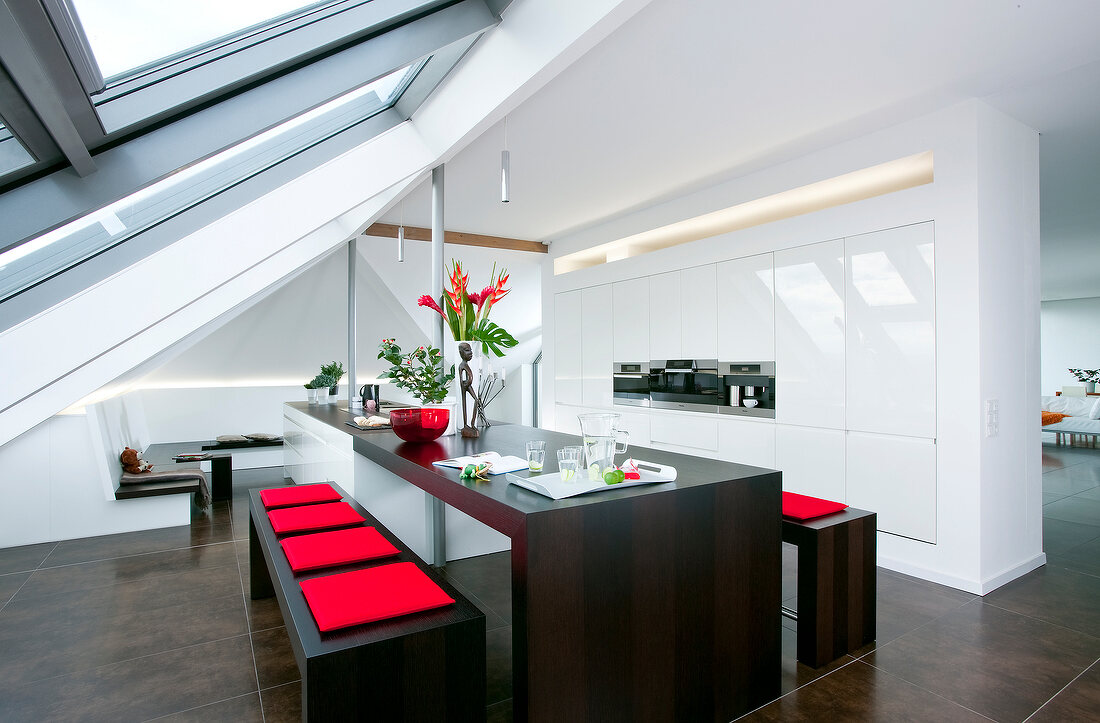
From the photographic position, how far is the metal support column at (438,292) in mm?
3621

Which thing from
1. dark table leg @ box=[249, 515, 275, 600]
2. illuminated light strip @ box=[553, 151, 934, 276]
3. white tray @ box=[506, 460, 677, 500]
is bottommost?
dark table leg @ box=[249, 515, 275, 600]

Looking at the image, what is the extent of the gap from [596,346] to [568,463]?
4.55 metres

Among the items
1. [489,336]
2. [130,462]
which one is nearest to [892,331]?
[489,336]

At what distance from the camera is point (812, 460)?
4168mm

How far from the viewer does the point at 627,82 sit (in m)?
3.10

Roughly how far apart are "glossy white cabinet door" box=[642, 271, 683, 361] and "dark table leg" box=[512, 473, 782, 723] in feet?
10.8

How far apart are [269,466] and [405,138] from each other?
5.34 meters

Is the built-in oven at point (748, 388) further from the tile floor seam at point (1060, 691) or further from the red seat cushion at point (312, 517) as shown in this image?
the red seat cushion at point (312, 517)

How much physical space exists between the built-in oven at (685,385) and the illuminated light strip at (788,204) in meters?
1.24

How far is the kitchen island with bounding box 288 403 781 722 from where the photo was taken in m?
1.59

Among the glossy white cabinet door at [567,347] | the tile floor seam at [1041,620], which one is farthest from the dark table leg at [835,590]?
the glossy white cabinet door at [567,347]

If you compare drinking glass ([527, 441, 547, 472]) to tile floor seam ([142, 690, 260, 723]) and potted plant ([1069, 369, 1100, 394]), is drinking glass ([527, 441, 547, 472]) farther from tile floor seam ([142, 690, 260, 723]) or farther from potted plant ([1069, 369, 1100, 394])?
potted plant ([1069, 369, 1100, 394])

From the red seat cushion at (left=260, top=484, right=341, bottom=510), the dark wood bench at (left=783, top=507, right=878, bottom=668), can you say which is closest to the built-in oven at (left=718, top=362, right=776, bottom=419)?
the dark wood bench at (left=783, top=507, right=878, bottom=668)

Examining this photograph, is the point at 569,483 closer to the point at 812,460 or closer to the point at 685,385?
the point at 812,460
